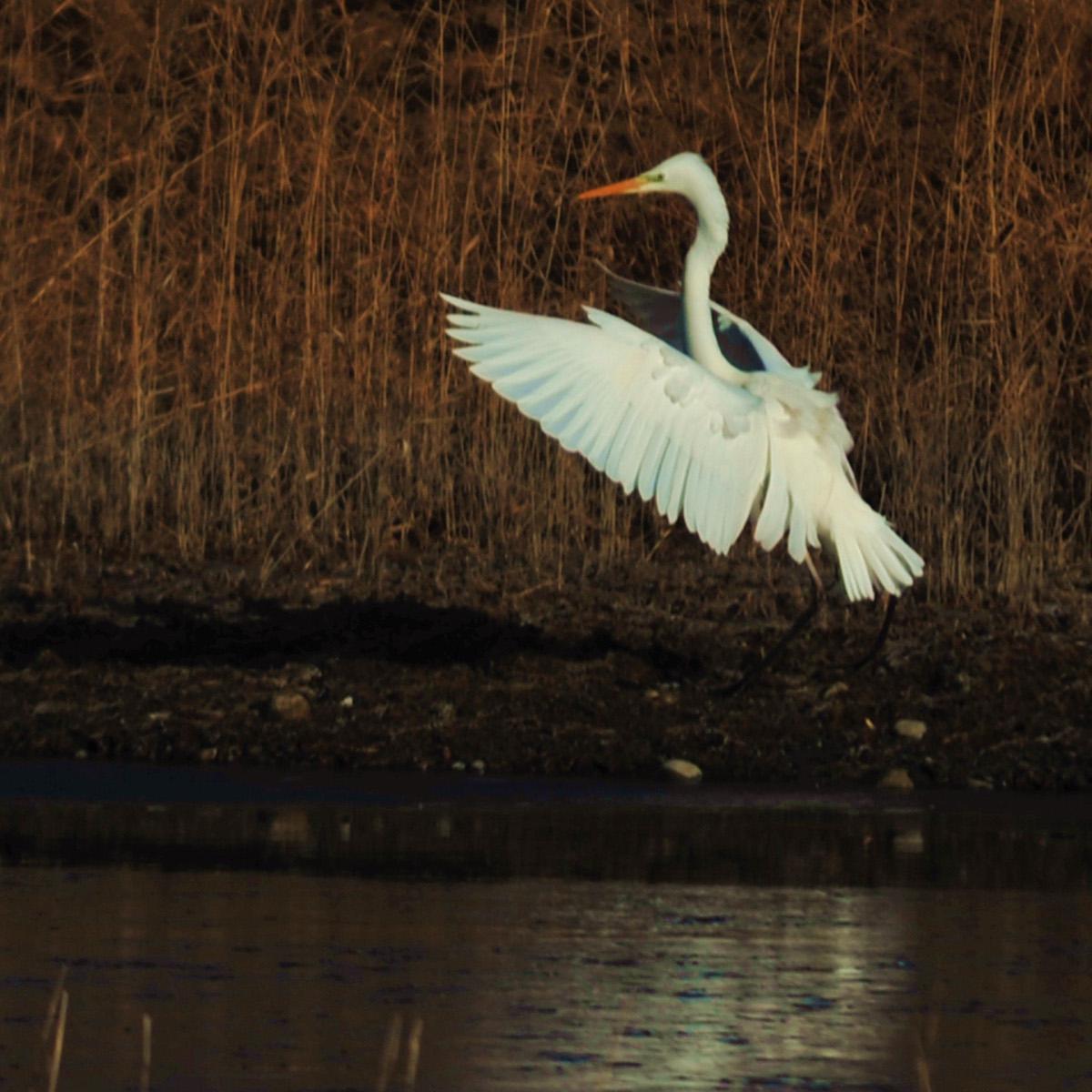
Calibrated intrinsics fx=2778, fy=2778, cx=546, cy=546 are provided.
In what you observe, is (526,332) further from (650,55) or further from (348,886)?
(650,55)

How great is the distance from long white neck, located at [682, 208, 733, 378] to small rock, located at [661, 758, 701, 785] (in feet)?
4.81

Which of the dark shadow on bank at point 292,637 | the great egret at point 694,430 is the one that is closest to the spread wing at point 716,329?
the great egret at point 694,430

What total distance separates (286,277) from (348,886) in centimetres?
583

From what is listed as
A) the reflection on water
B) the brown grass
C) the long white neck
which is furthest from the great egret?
the reflection on water

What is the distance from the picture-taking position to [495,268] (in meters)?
11.5

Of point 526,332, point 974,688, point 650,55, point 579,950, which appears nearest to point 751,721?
point 974,688

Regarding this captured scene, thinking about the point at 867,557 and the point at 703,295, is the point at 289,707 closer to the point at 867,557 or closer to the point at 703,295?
the point at 867,557

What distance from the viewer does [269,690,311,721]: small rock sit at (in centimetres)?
818

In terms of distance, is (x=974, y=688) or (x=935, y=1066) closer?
(x=935, y=1066)

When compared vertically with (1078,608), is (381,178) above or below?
above

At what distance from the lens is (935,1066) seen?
4.30m

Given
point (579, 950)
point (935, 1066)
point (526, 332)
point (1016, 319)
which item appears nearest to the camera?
point (935, 1066)

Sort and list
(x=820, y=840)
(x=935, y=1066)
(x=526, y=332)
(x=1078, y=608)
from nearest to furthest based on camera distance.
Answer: (x=935, y=1066), (x=820, y=840), (x=526, y=332), (x=1078, y=608)

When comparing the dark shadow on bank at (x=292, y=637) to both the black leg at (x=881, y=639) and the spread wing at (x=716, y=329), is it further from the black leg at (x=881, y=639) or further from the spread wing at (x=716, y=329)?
the spread wing at (x=716, y=329)
